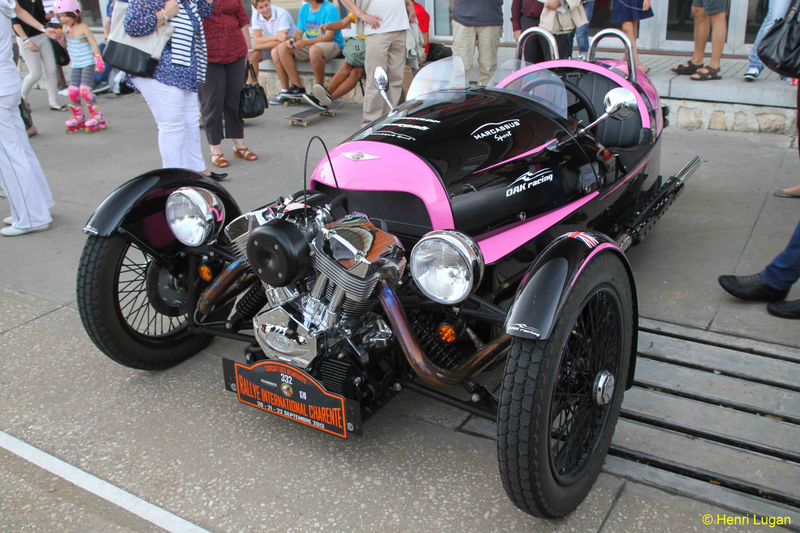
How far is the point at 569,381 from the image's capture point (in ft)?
7.41

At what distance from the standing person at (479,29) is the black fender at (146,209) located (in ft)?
15.0

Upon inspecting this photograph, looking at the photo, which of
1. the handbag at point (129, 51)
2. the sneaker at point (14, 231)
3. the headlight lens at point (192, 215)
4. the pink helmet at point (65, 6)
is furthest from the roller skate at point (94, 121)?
the headlight lens at point (192, 215)

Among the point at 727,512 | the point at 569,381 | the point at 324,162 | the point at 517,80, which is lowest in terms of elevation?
the point at 727,512

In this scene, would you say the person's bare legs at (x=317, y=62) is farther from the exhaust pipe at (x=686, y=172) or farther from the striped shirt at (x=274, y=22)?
the exhaust pipe at (x=686, y=172)

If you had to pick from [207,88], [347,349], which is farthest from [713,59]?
[347,349]

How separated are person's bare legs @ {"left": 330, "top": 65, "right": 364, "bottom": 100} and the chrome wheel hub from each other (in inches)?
259

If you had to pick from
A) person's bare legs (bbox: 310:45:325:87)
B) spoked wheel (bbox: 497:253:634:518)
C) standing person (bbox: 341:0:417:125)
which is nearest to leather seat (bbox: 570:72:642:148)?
spoked wheel (bbox: 497:253:634:518)

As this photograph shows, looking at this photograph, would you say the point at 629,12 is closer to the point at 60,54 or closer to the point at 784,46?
the point at 784,46

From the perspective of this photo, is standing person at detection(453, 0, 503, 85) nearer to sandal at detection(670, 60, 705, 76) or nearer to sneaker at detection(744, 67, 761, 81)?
sandal at detection(670, 60, 705, 76)

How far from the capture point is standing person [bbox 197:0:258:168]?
5633 mm

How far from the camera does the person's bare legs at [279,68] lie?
8664 mm

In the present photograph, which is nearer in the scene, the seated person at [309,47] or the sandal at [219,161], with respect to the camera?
the sandal at [219,161]

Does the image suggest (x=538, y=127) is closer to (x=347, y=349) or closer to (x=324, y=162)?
(x=324, y=162)

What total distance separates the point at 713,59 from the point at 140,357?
6342 millimetres
